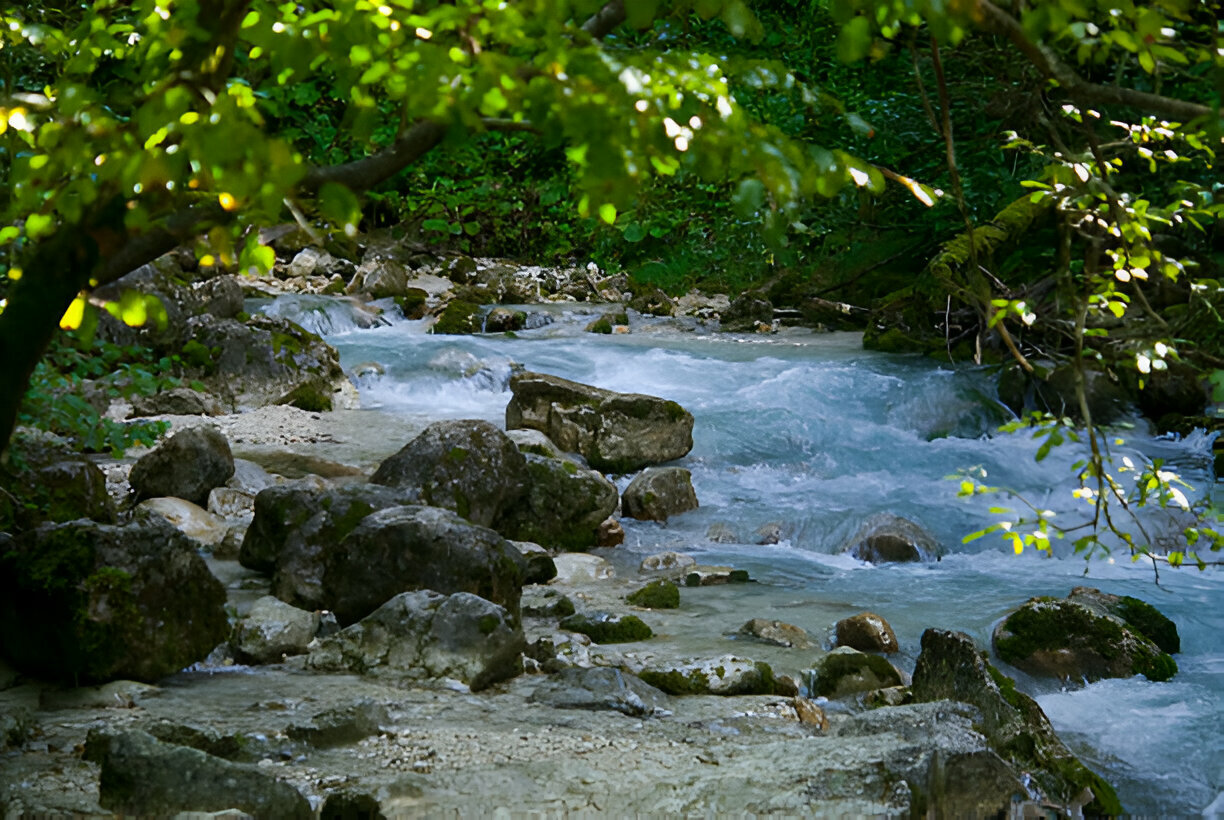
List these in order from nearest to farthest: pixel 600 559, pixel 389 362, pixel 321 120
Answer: pixel 321 120 → pixel 600 559 → pixel 389 362

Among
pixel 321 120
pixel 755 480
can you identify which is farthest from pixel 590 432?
pixel 321 120

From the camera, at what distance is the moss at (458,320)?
Answer: 1811 centimetres

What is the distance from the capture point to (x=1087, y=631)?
6172 millimetres

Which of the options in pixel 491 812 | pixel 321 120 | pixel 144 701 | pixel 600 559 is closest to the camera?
pixel 491 812

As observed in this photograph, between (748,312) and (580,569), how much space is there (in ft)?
43.5

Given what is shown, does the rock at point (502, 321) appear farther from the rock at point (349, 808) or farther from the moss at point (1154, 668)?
the rock at point (349, 808)

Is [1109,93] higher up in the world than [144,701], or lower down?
higher up

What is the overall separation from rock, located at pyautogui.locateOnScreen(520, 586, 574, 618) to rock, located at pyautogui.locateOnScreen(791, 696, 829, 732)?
2014mm

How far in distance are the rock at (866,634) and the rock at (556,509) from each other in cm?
311

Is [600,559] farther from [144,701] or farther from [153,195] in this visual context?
[153,195]

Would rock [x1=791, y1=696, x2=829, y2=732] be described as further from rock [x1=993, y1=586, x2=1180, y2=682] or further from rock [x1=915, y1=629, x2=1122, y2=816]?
rock [x1=993, y1=586, x2=1180, y2=682]

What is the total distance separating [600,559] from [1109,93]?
6.73 meters

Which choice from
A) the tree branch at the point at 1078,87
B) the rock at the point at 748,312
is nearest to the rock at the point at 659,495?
the tree branch at the point at 1078,87

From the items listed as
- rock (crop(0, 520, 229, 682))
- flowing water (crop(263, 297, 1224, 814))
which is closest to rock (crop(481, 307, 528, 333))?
flowing water (crop(263, 297, 1224, 814))
